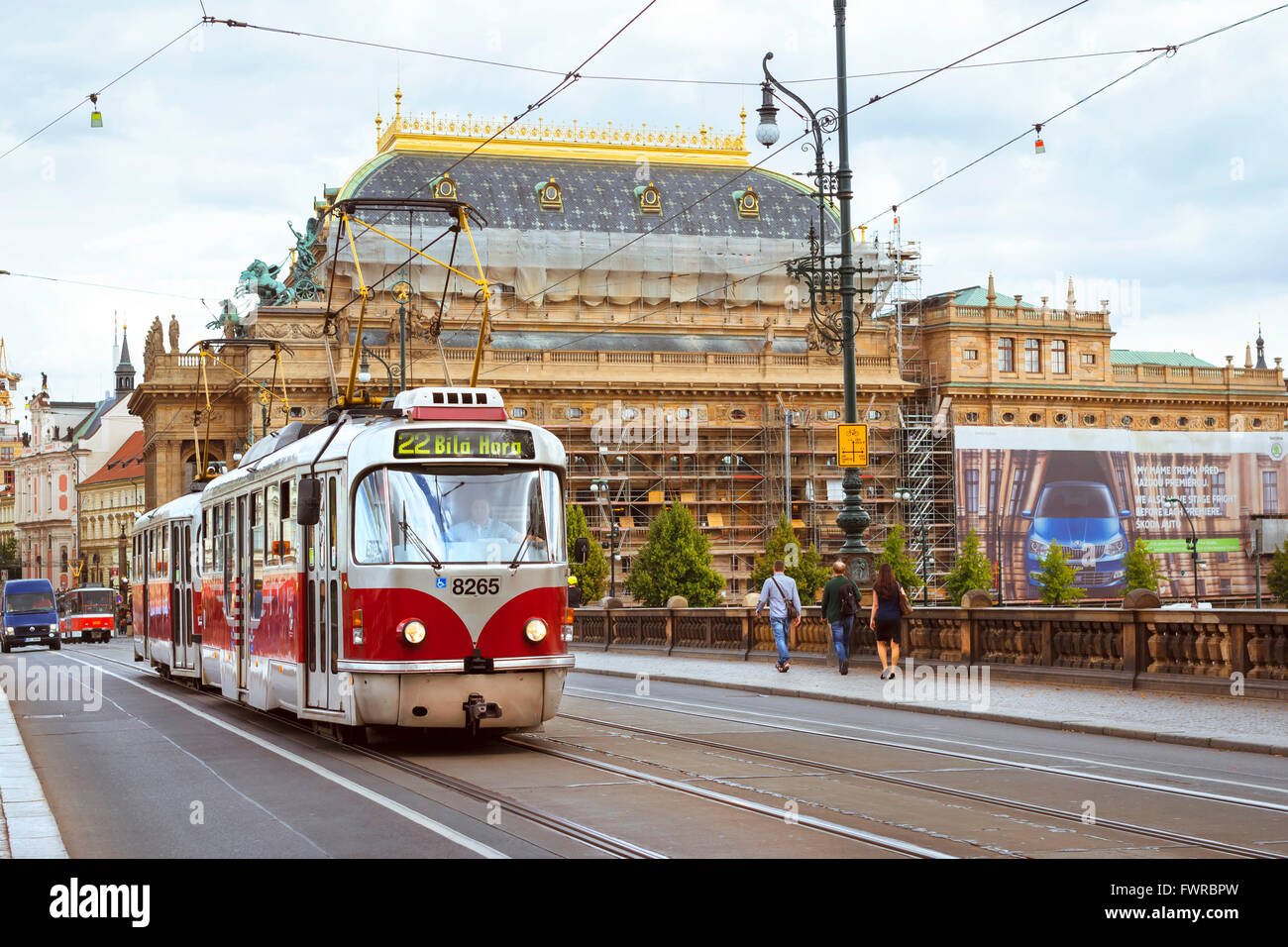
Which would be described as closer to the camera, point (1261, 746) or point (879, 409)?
point (1261, 746)

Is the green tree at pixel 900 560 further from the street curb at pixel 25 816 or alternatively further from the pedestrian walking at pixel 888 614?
the street curb at pixel 25 816

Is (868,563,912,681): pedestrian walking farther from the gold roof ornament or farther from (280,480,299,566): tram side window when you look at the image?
the gold roof ornament

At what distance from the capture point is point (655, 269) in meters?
87.1

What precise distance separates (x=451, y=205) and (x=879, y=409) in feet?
217

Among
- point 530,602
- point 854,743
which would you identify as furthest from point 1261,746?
point 530,602

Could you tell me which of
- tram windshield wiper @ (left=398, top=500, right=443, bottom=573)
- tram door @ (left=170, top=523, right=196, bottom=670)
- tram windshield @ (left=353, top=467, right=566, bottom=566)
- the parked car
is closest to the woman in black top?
tram windshield @ (left=353, top=467, right=566, bottom=566)

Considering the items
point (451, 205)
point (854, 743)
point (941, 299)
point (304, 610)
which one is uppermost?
point (941, 299)

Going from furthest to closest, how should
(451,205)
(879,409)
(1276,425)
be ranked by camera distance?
(1276,425)
(879,409)
(451,205)

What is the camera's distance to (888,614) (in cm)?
2192

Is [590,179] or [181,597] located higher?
[590,179]

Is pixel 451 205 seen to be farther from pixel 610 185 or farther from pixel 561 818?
pixel 610 185

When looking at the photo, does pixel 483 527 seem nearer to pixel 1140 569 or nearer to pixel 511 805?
pixel 511 805

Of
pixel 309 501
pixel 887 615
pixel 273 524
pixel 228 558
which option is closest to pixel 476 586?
pixel 309 501

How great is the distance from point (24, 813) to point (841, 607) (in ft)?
49.5
